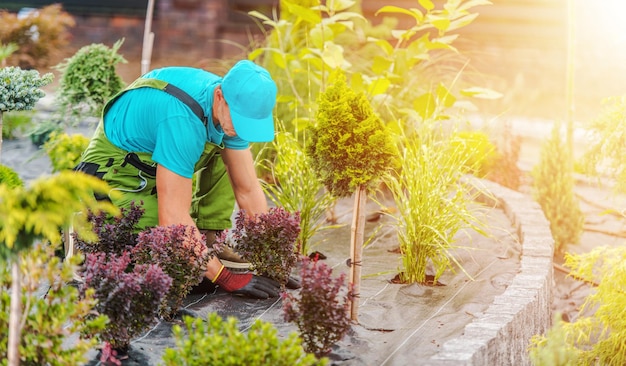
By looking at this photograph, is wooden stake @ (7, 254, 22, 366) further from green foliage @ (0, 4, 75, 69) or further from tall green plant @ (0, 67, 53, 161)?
green foliage @ (0, 4, 75, 69)

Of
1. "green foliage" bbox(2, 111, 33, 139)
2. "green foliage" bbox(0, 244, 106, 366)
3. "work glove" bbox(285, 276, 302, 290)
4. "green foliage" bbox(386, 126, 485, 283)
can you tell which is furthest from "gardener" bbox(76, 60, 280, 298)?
"green foliage" bbox(2, 111, 33, 139)

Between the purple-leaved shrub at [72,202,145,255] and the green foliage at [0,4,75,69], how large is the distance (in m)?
4.90

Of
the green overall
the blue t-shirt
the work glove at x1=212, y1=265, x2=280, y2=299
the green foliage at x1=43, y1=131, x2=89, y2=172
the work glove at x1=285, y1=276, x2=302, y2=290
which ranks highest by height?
the blue t-shirt

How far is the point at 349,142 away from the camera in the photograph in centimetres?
322

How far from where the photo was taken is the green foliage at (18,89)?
342 centimetres

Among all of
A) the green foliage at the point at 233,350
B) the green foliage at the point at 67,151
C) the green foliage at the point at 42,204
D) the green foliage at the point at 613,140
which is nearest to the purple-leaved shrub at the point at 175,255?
the green foliage at the point at 233,350

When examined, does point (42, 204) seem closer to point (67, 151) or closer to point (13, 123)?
point (67, 151)

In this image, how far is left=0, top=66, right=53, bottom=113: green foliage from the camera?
342 cm

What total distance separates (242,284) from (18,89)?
3.98ft

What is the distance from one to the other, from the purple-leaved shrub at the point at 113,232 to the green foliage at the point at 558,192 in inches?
114

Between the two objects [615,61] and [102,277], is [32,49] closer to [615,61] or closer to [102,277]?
[102,277]

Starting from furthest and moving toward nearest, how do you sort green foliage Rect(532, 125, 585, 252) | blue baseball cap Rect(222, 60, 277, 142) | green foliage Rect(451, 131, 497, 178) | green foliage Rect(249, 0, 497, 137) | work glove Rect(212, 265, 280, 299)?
green foliage Rect(532, 125, 585, 252) → green foliage Rect(249, 0, 497, 137) → green foliage Rect(451, 131, 497, 178) → work glove Rect(212, 265, 280, 299) → blue baseball cap Rect(222, 60, 277, 142)

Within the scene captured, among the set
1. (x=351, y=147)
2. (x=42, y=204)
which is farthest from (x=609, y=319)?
(x=42, y=204)

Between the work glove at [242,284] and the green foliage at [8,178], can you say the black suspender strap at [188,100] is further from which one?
the green foliage at [8,178]
